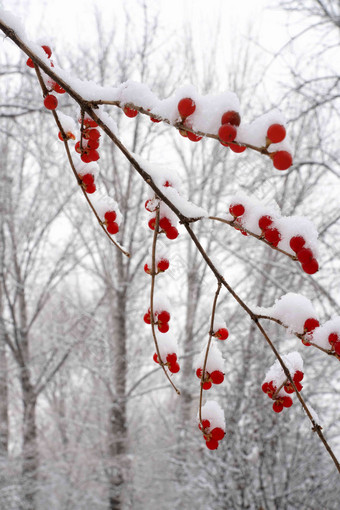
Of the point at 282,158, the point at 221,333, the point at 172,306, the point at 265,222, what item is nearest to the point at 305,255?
the point at 265,222

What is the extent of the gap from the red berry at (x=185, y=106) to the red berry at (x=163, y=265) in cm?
39

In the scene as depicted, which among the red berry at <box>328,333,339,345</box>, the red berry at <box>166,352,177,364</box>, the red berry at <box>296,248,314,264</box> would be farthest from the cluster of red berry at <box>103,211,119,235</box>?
the red berry at <box>328,333,339,345</box>

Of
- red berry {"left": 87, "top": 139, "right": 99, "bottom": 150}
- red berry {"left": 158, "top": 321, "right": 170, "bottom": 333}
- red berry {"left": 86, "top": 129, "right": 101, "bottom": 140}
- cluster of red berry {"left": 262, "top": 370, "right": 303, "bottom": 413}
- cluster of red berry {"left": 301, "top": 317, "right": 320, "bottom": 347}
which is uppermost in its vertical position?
red berry {"left": 86, "top": 129, "right": 101, "bottom": 140}

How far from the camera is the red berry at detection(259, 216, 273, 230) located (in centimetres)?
86

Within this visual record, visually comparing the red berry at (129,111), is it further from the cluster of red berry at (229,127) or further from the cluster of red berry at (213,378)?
the cluster of red berry at (213,378)

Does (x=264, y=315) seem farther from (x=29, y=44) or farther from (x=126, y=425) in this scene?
(x=126, y=425)

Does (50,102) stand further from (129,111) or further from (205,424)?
(205,424)

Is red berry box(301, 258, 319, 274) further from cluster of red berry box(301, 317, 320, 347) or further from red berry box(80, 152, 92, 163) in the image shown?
red berry box(80, 152, 92, 163)

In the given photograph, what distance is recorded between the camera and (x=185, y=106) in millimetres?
664

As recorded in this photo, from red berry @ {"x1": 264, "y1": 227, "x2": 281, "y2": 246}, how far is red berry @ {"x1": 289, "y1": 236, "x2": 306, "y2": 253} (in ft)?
0.14

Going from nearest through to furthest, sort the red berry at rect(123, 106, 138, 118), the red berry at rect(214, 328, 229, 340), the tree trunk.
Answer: the red berry at rect(123, 106, 138, 118) < the red berry at rect(214, 328, 229, 340) < the tree trunk

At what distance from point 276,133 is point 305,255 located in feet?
0.94

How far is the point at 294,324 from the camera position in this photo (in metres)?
0.89

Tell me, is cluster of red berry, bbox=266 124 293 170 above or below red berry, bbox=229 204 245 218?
below
